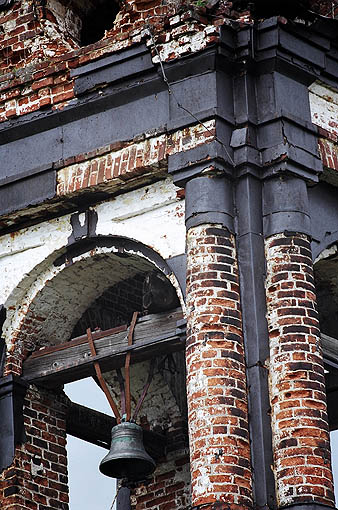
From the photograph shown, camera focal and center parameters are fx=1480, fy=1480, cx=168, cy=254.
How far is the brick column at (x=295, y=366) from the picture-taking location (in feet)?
35.4

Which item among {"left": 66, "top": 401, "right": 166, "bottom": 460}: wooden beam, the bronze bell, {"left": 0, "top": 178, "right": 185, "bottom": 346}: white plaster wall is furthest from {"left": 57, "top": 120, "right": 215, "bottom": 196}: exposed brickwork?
{"left": 66, "top": 401, "right": 166, "bottom": 460}: wooden beam

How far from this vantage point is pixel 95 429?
14281 millimetres

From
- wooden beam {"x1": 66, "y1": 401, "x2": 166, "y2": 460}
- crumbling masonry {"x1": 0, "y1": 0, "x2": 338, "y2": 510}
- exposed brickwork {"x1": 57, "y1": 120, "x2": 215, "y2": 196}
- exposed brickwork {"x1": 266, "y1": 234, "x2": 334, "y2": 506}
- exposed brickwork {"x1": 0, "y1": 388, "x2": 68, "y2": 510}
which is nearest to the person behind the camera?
exposed brickwork {"x1": 266, "y1": 234, "x2": 334, "y2": 506}

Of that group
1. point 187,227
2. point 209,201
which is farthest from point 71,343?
point 209,201

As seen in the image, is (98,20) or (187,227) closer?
(187,227)

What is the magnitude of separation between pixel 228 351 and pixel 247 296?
1.80 ft

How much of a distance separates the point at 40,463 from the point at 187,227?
2522 millimetres

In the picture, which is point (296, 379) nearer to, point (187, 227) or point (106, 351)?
point (187, 227)

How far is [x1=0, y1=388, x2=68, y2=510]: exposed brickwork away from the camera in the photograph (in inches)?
491

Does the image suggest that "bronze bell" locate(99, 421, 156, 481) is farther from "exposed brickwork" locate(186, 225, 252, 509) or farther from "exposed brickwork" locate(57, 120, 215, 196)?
"exposed brickwork" locate(57, 120, 215, 196)

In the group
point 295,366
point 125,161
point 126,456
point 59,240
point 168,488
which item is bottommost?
point 126,456

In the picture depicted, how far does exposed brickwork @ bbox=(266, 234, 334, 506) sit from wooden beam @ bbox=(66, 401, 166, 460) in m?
3.21

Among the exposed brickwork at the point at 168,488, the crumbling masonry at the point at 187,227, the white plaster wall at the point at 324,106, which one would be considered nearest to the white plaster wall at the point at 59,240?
the crumbling masonry at the point at 187,227

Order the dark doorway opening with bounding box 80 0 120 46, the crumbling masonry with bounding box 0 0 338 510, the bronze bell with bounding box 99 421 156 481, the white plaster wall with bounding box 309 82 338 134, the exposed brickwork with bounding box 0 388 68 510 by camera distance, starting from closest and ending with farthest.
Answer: the crumbling masonry with bounding box 0 0 338 510 → the bronze bell with bounding box 99 421 156 481 → the exposed brickwork with bounding box 0 388 68 510 → the white plaster wall with bounding box 309 82 338 134 → the dark doorway opening with bounding box 80 0 120 46
